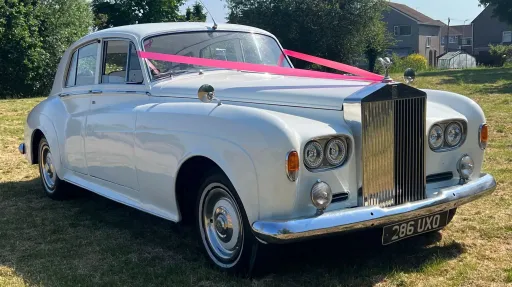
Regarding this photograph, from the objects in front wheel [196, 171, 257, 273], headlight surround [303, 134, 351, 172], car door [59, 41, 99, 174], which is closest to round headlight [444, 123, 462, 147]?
headlight surround [303, 134, 351, 172]

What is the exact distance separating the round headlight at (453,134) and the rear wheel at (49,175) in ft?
13.1

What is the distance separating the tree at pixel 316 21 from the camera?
107 feet

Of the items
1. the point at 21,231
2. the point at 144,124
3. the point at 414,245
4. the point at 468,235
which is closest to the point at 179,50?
the point at 144,124

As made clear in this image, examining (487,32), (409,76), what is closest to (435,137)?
(409,76)

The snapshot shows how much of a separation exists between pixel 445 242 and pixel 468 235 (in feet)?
0.88

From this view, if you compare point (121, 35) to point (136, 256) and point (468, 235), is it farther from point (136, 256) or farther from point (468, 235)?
point (468, 235)

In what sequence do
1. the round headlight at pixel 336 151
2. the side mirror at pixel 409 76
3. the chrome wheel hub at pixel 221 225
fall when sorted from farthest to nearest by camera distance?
the side mirror at pixel 409 76 < the chrome wheel hub at pixel 221 225 < the round headlight at pixel 336 151

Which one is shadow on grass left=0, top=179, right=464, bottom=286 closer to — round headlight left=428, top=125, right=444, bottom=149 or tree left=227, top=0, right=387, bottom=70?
round headlight left=428, top=125, right=444, bottom=149

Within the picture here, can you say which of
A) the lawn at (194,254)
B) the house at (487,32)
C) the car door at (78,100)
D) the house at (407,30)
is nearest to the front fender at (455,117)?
the lawn at (194,254)

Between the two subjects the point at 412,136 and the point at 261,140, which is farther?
the point at 412,136

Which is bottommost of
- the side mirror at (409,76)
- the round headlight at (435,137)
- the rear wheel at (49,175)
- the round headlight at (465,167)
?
the rear wheel at (49,175)

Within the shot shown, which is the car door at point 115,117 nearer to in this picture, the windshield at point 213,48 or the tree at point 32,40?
the windshield at point 213,48

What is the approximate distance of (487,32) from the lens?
209ft

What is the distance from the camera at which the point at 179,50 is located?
16.4 feet
